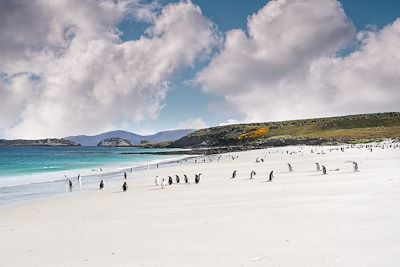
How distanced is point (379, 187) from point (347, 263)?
14.0 m

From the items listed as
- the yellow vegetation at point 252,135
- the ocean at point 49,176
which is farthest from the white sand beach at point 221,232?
the yellow vegetation at point 252,135

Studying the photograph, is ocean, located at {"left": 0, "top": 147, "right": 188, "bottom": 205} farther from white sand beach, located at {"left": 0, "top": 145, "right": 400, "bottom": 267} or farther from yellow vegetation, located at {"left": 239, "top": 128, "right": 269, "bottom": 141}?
yellow vegetation, located at {"left": 239, "top": 128, "right": 269, "bottom": 141}

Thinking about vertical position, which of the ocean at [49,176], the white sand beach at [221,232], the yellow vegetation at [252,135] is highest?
the yellow vegetation at [252,135]

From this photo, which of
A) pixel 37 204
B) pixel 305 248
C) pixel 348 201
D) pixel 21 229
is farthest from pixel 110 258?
pixel 37 204

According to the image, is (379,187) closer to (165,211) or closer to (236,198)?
(236,198)

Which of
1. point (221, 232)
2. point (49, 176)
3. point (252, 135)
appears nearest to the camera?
point (221, 232)

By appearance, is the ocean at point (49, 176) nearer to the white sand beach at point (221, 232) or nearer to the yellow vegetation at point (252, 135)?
the white sand beach at point (221, 232)

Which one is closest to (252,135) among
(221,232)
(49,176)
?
(49,176)

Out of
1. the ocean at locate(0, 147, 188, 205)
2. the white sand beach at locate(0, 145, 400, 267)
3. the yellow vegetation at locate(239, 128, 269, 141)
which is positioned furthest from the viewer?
the yellow vegetation at locate(239, 128, 269, 141)

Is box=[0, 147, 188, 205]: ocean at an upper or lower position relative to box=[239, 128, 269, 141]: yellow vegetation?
lower

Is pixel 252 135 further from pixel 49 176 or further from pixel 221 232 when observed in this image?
pixel 221 232

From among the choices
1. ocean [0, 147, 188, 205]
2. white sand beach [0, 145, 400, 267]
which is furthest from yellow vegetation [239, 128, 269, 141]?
white sand beach [0, 145, 400, 267]

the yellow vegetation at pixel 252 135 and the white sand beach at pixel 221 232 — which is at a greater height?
the yellow vegetation at pixel 252 135

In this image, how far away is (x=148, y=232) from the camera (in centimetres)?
1497
